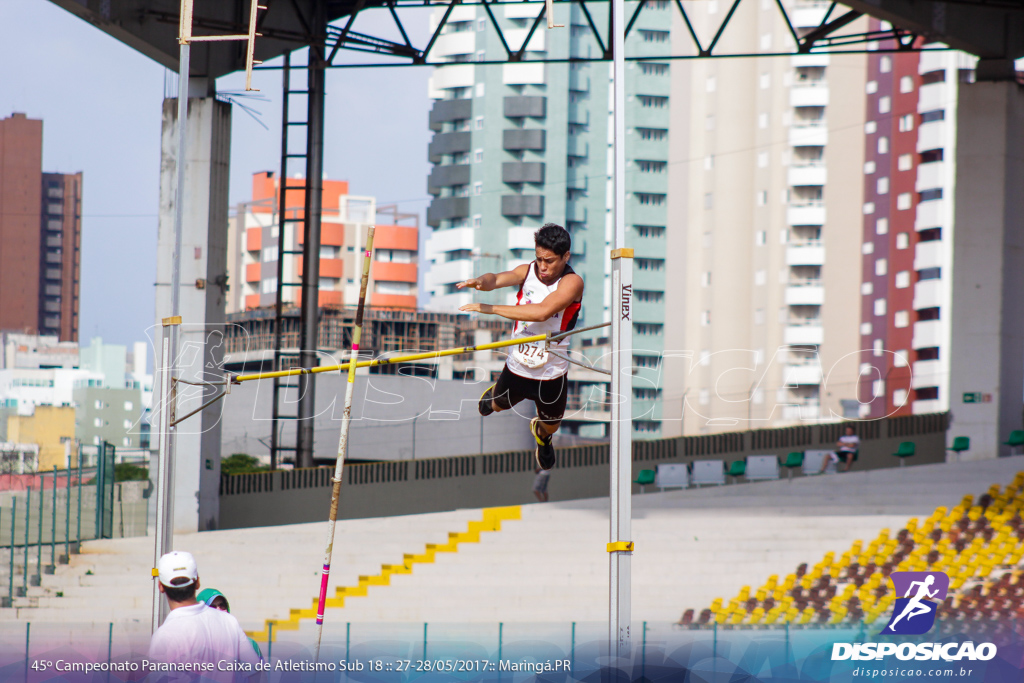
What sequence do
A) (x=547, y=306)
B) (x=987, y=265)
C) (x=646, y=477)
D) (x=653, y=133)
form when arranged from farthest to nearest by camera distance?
(x=653, y=133) < (x=646, y=477) < (x=987, y=265) < (x=547, y=306)

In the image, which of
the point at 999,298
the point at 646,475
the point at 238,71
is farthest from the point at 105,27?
the point at 999,298

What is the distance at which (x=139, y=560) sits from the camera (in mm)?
19547

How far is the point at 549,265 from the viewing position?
6723mm

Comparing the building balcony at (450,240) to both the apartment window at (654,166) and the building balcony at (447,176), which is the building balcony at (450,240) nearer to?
the building balcony at (447,176)

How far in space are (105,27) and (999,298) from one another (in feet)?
59.7

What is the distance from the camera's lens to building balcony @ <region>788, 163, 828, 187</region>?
69.5 meters

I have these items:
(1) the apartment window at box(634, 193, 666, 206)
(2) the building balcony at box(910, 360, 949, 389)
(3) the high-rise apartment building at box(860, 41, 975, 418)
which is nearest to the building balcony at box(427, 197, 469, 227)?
(1) the apartment window at box(634, 193, 666, 206)

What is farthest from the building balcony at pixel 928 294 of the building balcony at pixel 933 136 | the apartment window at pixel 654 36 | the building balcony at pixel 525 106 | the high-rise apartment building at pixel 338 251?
the high-rise apartment building at pixel 338 251

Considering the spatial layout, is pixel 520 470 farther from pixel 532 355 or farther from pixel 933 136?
pixel 933 136

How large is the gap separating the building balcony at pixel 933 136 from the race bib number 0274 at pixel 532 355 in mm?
62516

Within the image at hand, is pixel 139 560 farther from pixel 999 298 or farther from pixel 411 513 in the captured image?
pixel 999 298

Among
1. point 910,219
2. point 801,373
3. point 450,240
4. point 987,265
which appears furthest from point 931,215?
point 987,265

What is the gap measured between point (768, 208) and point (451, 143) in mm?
21443

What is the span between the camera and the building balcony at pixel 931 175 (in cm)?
6369
